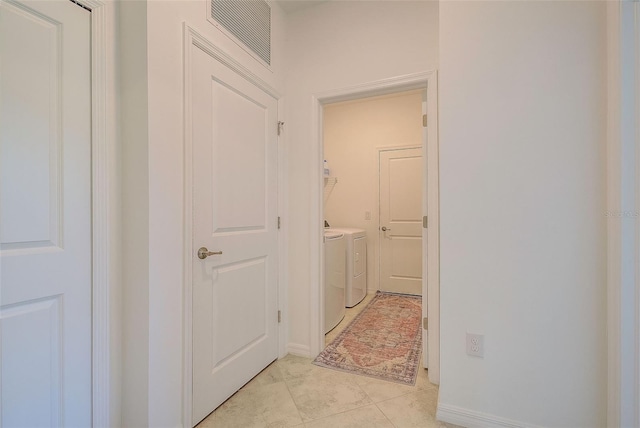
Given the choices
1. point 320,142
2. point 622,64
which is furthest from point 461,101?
point 320,142

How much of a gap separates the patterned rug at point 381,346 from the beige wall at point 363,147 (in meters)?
1.00

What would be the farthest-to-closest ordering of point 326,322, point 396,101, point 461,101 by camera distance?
point 396,101 < point 326,322 < point 461,101

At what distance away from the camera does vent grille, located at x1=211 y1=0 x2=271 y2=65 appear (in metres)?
1.62

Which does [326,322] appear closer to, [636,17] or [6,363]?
[6,363]

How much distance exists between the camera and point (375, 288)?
400 cm

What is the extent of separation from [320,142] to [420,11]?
3.53ft

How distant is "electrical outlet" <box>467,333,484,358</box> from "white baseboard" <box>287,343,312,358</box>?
3.84 ft

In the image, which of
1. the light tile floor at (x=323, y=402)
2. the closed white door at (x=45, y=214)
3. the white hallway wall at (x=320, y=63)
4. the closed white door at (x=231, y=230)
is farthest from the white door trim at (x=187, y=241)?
the white hallway wall at (x=320, y=63)

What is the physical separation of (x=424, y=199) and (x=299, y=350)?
147 centimetres

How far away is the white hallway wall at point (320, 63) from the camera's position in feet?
6.31

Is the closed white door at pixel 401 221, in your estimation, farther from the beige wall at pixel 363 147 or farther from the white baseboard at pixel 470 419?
the white baseboard at pixel 470 419

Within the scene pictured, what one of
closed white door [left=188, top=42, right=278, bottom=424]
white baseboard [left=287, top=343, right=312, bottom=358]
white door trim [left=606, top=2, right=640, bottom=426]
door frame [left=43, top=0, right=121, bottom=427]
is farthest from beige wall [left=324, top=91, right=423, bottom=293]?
door frame [left=43, top=0, right=121, bottom=427]

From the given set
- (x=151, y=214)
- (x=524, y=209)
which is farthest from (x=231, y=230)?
(x=524, y=209)

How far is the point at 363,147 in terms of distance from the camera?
13.3 feet
